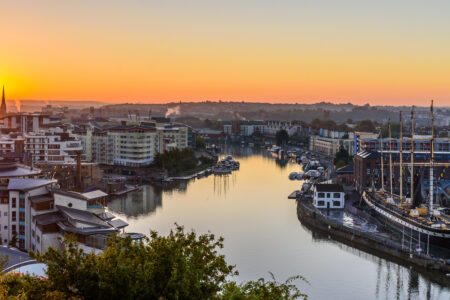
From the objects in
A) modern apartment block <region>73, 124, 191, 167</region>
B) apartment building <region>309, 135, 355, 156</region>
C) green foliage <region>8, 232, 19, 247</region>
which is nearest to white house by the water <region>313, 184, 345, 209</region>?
green foliage <region>8, 232, 19, 247</region>

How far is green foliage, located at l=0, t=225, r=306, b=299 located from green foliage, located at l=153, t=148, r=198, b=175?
36.3ft

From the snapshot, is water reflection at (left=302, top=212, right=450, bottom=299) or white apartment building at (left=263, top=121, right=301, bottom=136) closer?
water reflection at (left=302, top=212, right=450, bottom=299)

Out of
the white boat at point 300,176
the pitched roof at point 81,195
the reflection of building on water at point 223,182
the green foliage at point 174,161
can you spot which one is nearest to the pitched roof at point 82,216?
the pitched roof at point 81,195

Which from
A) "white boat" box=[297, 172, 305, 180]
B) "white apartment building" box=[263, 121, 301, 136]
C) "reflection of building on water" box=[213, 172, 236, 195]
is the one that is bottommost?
"reflection of building on water" box=[213, 172, 236, 195]

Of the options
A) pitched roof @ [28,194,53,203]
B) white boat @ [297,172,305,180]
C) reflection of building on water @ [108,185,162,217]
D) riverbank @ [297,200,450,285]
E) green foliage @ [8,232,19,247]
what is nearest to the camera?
green foliage @ [8,232,19,247]

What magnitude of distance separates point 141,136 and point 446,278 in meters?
10.1

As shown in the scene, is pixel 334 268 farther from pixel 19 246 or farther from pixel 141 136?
pixel 141 136

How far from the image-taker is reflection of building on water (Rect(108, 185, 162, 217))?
8.96 m

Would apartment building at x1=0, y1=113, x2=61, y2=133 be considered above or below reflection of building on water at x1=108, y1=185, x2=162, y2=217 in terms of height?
above

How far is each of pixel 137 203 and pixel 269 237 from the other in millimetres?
3341

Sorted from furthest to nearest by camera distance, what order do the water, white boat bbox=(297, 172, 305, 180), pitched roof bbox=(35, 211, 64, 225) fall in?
white boat bbox=(297, 172, 305, 180)
the water
pitched roof bbox=(35, 211, 64, 225)

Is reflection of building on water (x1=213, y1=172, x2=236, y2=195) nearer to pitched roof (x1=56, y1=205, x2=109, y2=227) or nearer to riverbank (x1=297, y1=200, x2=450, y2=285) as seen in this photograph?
riverbank (x1=297, y1=200, x2=450, y2=285)

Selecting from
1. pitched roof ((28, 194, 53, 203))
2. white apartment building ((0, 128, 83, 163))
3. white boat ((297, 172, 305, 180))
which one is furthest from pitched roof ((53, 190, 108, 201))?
white boat ((297, 172, 305, 180))

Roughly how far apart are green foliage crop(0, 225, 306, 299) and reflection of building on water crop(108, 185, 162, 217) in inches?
246
